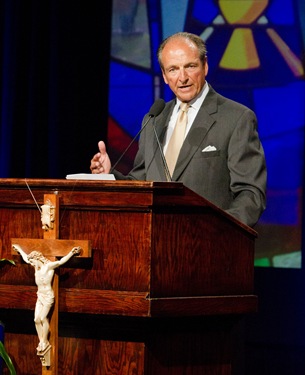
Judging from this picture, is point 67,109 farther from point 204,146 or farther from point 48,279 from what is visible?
point 48,279

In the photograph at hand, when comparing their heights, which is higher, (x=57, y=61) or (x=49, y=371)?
(x=57, y=61)

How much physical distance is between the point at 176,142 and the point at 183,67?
279 mm

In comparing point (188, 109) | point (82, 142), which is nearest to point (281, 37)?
point (82, 142)

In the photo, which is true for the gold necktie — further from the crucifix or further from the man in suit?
the crucifix

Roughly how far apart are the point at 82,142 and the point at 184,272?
2843 millimetres

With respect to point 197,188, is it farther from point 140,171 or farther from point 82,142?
point 82,142

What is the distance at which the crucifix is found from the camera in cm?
264

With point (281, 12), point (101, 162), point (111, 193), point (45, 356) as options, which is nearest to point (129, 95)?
point (281, 12)

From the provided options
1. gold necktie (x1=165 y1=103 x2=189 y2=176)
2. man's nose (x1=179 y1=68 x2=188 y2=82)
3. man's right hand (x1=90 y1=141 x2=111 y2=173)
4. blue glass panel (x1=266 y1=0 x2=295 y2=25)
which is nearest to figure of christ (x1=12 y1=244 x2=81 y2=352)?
man's right hand (x1=90 y1=141 x2=111 y2=173)

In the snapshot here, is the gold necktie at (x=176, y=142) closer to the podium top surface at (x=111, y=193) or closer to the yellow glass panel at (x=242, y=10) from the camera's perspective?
the podium top surface at (x=111, y=193)

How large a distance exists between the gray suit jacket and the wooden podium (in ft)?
1.64

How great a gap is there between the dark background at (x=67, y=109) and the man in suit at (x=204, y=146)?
5.66 feet

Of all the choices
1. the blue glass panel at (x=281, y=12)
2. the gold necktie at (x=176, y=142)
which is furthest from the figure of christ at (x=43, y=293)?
the blue glass panel at (x=281, y=12)

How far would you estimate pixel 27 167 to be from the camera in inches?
211
